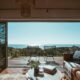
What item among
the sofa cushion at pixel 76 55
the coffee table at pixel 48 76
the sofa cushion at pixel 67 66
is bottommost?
the coffee table at pixel 48 76

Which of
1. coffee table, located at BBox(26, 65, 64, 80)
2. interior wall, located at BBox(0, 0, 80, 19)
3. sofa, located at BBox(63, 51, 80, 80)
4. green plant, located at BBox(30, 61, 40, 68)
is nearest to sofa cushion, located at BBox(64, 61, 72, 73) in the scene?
sofa, located at BBox(63, 51, 80, 80)

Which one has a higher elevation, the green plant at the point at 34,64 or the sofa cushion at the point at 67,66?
the green plant at the point at 34,64

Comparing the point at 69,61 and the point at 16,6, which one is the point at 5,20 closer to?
the point at 16,6

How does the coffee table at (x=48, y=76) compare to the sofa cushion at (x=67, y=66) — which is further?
the coffee table at (x=48, y=76)

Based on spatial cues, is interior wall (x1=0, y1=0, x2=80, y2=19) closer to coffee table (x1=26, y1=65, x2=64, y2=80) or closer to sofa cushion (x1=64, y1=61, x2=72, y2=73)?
sofa cushion (x1=64, y1=61, x2=72, y2=73)

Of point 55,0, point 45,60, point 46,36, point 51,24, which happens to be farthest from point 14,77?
point 55,0

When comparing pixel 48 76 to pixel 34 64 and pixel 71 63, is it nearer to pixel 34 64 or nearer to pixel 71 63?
pixel 34 64

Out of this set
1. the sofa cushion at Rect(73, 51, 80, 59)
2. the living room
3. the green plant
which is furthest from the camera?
the sofa cushion at Rect(73, 51, 80, 59)

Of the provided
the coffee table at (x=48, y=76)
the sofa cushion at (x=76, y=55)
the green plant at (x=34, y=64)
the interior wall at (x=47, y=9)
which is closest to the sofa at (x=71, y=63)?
the sofa cushion at (x=76, y=55)

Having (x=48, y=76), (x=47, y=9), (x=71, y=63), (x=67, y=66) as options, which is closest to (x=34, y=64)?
(x=48, y=76)

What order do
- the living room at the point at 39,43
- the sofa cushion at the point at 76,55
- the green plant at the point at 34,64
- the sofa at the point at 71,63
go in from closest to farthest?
the sofa at the point at 71,63, the living room at the point at 39,43, the green plant at the point at 34,64, the sofa cushion at the point at 76,55

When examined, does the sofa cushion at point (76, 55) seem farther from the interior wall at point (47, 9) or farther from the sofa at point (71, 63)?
the interior wall at point (47, 9)

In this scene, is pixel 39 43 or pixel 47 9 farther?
pixel 39 43

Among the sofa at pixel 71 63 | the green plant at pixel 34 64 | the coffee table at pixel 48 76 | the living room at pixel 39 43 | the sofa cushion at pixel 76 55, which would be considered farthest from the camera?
the sofa cushion at pixel 76 55
